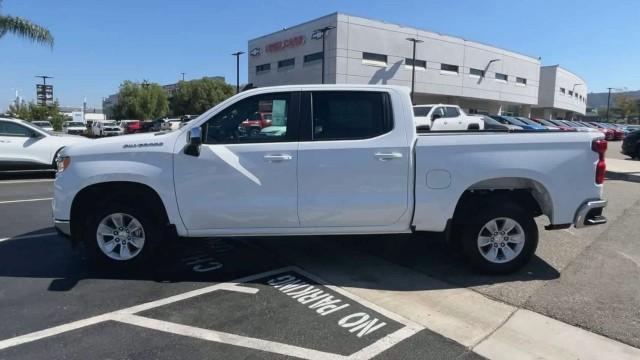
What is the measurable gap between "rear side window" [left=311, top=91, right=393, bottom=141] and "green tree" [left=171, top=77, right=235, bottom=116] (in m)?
66.0

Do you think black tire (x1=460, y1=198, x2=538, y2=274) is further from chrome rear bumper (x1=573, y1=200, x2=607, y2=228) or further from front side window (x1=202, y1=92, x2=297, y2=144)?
front side window (x1=202, y1=92, x2=297, y2=144)

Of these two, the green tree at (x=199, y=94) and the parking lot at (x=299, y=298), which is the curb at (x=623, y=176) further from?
the green tree at (x=199, y=94)

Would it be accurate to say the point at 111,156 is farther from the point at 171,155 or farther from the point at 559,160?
the point at 559,160

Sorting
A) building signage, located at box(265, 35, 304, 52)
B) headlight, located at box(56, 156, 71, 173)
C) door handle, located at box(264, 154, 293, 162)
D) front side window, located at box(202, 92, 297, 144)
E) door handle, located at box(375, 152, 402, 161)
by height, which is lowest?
headlight, located at box(56, 156, 71, 173)

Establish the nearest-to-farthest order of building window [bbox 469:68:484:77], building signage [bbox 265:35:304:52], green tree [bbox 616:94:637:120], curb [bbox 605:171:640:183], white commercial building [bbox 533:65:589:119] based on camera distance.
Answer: curb [bbox 605:171:640:183]
building signage [bbox 265:35:304:52]
building window [bbox 469:68:484:77]
white commercial building [bbox 533:65:589:119]
green tree [bbox 616:94:637:120]

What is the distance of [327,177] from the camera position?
463 centimetres

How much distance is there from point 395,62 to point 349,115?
42.6 m

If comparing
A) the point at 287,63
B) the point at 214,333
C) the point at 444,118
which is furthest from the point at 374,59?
the point at 214,333

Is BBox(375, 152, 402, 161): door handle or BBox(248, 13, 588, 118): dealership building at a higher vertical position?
BBox(248, 13, 588, 118): dealership building

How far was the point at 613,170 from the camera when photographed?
13703 mm

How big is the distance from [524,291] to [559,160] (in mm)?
1364

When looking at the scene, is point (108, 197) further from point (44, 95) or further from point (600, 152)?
point (44, 95)

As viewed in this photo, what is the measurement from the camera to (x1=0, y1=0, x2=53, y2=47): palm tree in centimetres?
2080

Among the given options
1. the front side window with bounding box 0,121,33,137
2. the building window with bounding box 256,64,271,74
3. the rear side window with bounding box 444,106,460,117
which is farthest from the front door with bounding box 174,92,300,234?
the building window with bounding box 256,64,271,74
